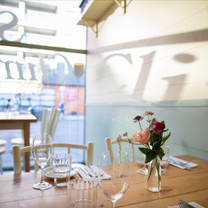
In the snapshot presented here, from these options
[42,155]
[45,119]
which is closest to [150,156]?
[42,155]

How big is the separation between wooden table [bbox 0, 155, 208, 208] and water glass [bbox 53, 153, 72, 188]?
0.14ft

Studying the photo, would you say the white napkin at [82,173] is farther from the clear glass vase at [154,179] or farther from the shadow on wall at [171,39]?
A: the shadow on wall at [171,39]

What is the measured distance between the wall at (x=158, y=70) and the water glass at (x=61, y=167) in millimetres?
983

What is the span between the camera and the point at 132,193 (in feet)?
2.66

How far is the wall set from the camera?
4.79ft

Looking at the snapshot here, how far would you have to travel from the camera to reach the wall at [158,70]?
4.79 ft

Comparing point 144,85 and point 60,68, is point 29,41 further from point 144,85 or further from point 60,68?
point 144,85

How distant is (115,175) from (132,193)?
0.90 ft

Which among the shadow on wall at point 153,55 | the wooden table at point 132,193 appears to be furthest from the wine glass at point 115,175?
the shadow on wall at point 153,55

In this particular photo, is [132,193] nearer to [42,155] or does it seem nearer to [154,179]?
[154,179]

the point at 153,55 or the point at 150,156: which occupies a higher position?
the point at 153,55

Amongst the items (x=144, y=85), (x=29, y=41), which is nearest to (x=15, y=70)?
(x=29, y=41)

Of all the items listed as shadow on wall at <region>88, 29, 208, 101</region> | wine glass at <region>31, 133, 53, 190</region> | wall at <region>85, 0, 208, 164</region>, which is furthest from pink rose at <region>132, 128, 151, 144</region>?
shadow on wall at <region>88, 29, 208, 101</region>

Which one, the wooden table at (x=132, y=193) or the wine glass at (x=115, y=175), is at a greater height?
the wine glass at (x=115, y=175)
